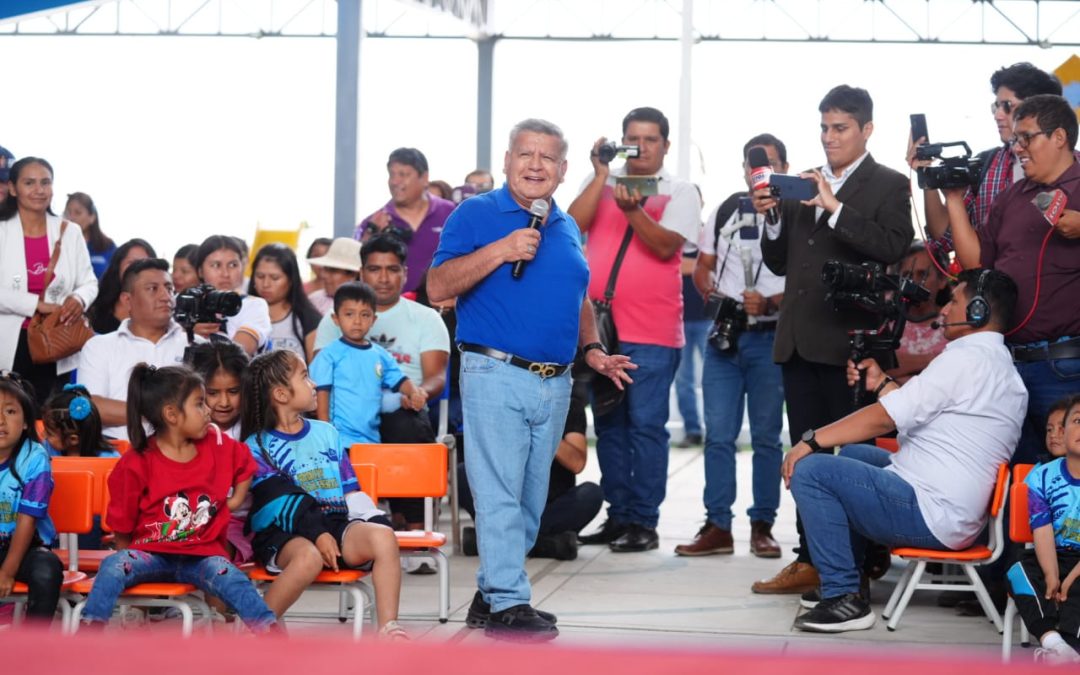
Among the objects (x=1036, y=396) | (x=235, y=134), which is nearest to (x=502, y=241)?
(x=1036, y=396)

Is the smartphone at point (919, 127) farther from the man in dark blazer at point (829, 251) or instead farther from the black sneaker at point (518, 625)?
the black sneaker at point (518, 625)

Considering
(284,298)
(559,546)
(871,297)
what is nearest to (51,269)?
(284,298)

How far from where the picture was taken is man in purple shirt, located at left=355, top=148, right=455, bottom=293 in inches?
280

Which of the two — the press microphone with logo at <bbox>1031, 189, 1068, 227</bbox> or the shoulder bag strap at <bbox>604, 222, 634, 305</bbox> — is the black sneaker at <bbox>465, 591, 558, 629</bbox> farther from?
the press microphone with logo at <bbox>1031, 189, 1068, 227</bbox>

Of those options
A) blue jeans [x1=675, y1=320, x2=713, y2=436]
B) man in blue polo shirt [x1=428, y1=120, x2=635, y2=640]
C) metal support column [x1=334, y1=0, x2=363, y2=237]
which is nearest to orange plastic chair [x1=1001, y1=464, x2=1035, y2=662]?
man in blue polo shirt [x1=428, y1=120, x2=635, y2=640]

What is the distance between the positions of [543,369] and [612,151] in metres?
2.05

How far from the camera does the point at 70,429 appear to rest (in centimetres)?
502

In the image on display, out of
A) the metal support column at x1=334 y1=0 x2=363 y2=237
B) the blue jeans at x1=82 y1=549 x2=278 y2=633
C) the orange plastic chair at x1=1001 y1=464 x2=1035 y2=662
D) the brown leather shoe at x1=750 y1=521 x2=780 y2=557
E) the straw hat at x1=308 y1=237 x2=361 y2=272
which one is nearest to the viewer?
the blue jeans at x1=82 y1=549 x2=278 y2=633

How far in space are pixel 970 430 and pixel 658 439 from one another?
1.95 m

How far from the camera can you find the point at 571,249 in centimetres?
428

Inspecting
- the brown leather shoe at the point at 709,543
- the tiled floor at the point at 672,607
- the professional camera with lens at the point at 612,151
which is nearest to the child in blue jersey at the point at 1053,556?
the tiled floor at the point at 672,607

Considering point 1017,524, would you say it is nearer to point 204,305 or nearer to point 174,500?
point 174,500

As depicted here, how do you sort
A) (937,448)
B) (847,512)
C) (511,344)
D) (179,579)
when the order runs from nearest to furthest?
(179,579) → (511,344) → (937,448) → (847,512)

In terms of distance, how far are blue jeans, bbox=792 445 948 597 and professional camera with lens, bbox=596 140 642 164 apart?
5.93 feet
